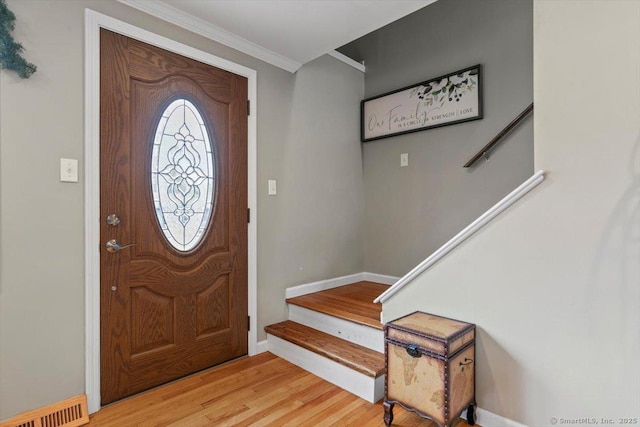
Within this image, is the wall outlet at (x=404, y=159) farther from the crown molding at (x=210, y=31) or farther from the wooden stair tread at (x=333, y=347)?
the wooden stair tread at (x=333, y=347)

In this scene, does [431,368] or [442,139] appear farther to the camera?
[442,139]

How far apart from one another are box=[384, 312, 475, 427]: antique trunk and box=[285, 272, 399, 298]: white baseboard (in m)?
1.28

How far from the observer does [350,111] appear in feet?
11.5

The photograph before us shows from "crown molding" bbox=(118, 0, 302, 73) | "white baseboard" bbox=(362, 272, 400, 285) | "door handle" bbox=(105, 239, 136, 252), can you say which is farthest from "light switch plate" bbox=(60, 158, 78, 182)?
"white baseboard" bbox=(362, 272, 400, 285)

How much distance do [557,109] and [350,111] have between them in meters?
2.18

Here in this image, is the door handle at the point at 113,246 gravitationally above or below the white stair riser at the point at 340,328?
above

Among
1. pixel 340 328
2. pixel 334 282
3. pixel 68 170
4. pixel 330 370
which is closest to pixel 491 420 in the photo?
pixel 330 370

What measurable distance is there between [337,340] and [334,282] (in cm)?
90

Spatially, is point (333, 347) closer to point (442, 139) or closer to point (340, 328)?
point (340, 328)

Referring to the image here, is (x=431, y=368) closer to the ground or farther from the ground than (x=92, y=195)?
closer to the ground

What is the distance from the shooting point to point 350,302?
2756mm

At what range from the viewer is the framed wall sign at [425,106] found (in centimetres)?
278

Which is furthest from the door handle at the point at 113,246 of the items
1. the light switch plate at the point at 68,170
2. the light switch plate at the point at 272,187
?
the light switch plate at the point at 272,187

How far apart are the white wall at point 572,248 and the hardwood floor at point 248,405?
1.64 ft
